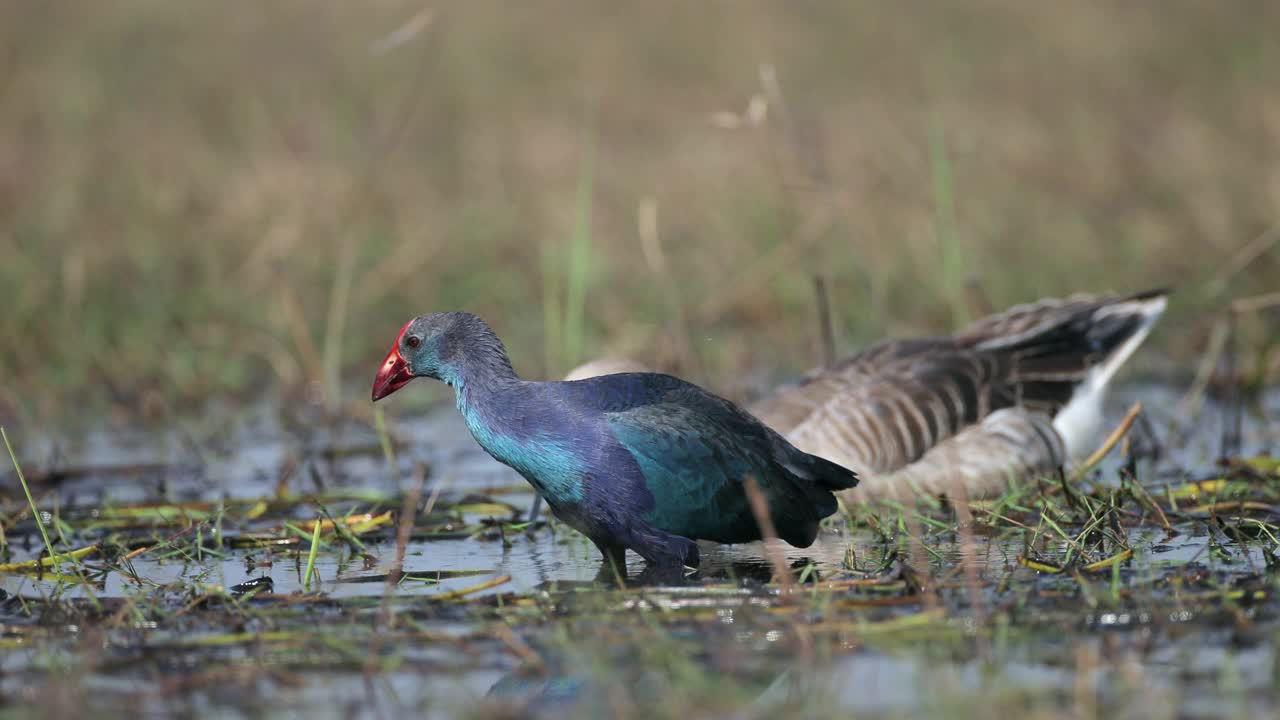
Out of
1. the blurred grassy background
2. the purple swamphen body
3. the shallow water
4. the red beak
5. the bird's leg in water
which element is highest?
the blurred grassy background

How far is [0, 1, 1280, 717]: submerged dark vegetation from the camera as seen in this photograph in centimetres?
461

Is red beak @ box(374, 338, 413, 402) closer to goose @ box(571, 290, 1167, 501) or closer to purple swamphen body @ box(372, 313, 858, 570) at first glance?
purple swamphen body @ box(372, 313, 858, 570)

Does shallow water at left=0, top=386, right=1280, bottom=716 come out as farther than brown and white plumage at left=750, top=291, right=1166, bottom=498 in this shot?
No

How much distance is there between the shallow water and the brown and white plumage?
83 cm

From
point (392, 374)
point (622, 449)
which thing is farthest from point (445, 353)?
point (622, 449)

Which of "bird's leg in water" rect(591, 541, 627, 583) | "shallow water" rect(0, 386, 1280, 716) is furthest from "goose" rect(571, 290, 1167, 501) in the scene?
"bird's leg in water" rect(591, 541, 627, 583)

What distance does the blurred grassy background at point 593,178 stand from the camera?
10109 millimetres

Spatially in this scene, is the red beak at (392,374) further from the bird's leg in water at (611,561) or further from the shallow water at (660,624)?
the bird's leg in water at (611,561)

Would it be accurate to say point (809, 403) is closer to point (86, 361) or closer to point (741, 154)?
point (86, 361)

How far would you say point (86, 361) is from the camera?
998cm

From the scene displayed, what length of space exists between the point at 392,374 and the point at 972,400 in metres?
3.11

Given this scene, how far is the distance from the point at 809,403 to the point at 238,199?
18.7ft

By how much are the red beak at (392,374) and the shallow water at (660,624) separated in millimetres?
442

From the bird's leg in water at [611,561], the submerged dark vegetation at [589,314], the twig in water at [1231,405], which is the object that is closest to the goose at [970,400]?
the submerged dark vegetation at [589,314]
